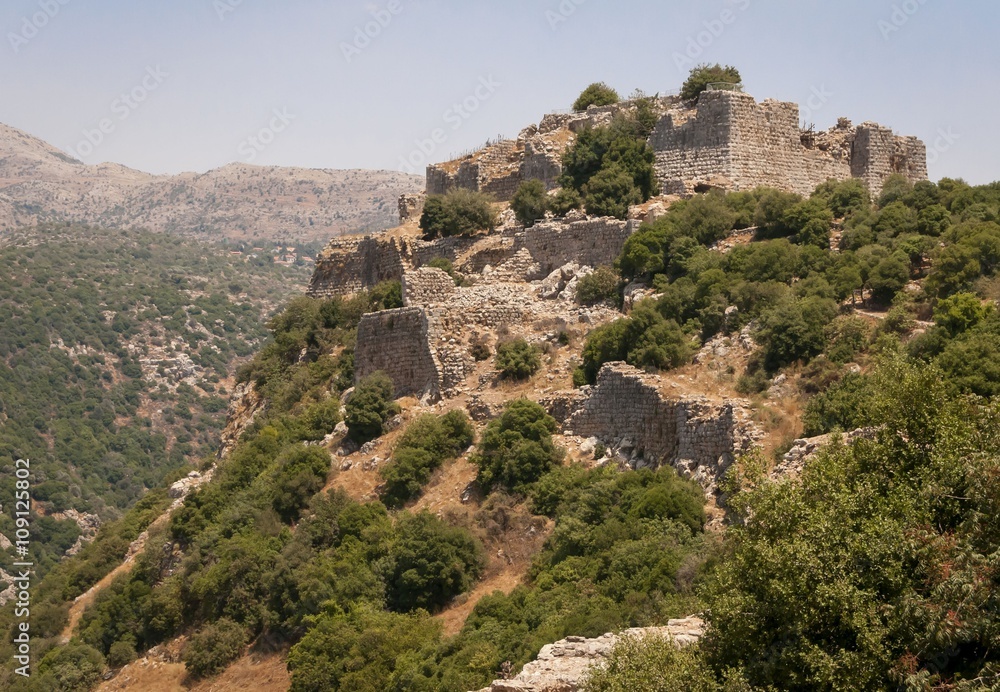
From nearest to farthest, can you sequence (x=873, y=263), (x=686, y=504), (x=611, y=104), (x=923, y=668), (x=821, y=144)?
(x=923, y=668)
(x=686, y=504)
(x=873, y=263)
(x=821, y=144)
(x=611, y=104)

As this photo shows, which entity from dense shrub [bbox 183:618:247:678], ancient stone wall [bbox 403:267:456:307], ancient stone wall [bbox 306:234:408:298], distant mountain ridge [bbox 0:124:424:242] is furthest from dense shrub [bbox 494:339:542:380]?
distant mountain ridge [bbox 0:124:424:242]

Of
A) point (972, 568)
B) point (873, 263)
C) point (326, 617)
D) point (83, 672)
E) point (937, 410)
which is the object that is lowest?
Answer: point (83, 672)

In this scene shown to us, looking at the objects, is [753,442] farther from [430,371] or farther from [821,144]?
[821,144]

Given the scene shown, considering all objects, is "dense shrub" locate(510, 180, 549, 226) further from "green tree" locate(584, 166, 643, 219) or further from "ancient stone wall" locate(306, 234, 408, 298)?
"ancient stone wall" locate(306, 234, 408, 298)

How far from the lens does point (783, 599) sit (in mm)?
15031

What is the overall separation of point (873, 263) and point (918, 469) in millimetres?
11242

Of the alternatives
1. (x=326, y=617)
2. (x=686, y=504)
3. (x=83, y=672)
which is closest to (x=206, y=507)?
(x=83, y=672)

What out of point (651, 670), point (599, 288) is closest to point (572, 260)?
point (599, 288)

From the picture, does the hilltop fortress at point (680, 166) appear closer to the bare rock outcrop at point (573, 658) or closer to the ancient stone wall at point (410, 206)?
the ancient stone wall at point (410, 206)

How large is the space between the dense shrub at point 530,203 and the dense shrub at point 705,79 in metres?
3.85

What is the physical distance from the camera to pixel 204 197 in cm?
18538

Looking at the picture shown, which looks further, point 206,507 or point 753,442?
point 206,507

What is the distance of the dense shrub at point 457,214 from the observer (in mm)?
35312

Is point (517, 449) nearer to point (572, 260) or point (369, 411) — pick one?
point (369, 411)
